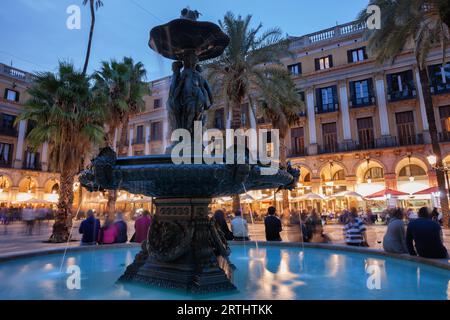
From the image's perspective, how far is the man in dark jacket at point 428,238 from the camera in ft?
16.6

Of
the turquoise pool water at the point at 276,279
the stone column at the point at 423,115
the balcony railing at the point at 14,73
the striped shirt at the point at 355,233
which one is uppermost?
the balcony railing at the point at 14,73

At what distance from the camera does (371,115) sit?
29406 millimetres

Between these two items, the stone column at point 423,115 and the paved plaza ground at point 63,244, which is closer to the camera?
the paved plaza ground at point 63,244

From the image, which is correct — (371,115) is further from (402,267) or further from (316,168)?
(402,267)

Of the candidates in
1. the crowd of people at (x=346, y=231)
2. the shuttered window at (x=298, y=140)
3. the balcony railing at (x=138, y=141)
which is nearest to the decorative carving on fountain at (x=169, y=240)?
the crowd of people at (x=346, y=231)

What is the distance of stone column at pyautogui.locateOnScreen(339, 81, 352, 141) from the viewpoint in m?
30.0

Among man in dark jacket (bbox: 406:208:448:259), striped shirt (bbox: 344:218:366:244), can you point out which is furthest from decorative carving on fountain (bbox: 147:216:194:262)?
striped shirt (bbox: 344:218:366:244)

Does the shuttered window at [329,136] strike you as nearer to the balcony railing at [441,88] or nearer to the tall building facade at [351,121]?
the tall building facade at [351,121]

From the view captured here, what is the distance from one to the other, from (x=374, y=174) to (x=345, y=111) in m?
6.51

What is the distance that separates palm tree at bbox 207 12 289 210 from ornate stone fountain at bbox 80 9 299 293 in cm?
1149

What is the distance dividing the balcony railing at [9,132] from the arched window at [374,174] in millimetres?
37326

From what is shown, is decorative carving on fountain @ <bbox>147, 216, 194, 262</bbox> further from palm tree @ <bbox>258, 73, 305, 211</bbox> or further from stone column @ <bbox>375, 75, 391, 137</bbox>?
stone column @ <bbox>375, 75, 391, 137</bbox>

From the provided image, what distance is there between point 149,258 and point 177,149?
1643 millimetres

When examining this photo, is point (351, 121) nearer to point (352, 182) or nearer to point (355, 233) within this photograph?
point (352, 182)
